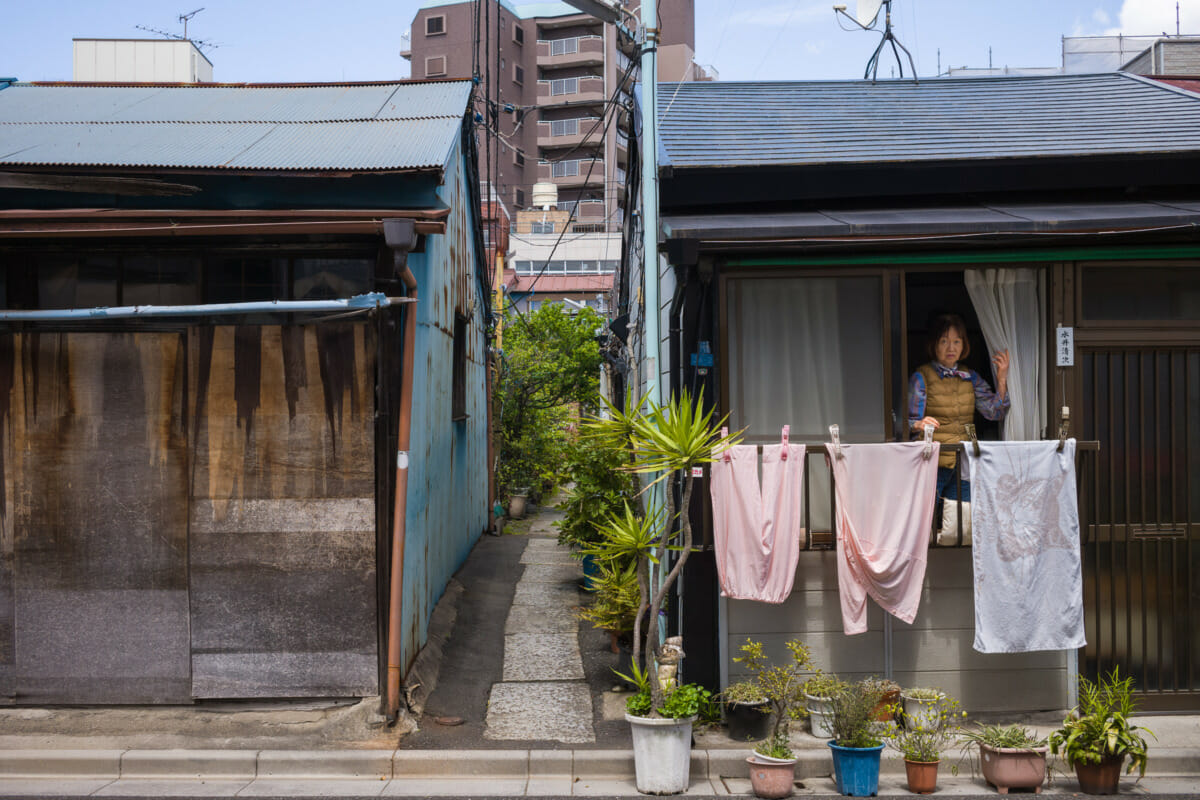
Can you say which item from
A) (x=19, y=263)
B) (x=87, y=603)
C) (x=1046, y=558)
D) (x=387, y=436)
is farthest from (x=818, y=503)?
(x=19, y=263)

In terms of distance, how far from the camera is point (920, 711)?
7363 mm

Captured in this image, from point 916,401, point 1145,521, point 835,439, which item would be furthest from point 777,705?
point 1145,521

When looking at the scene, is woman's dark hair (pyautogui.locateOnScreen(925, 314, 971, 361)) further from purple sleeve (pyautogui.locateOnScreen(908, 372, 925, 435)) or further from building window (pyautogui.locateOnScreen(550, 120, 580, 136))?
building window (pyautogui.locateOnScreen(550, 120, 580, 136))

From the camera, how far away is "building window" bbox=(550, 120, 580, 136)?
52469mm

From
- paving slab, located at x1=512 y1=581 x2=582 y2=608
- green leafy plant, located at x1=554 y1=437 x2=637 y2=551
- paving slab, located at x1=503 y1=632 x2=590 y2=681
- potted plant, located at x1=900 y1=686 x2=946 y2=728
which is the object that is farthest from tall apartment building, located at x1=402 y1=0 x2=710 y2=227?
potted plant, located at x1=900 y1=686 x2=946 y2=728

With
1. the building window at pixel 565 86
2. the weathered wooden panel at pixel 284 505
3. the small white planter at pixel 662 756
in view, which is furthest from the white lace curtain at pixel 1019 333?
the building window at pixel 565 86

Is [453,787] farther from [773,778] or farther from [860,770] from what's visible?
[860,770]

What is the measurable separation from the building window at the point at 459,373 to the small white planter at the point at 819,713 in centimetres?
667

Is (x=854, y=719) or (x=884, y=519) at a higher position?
(x=884, y=519)

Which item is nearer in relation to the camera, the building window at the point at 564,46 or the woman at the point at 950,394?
the woman at the point at 950,394

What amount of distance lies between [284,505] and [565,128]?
48029 mm

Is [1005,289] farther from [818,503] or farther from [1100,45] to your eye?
→ [1100,45]

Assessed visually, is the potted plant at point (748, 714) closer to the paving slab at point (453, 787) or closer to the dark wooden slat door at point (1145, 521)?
the paving slab at point (453, 787)

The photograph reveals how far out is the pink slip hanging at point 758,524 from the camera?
7332 millimetres
